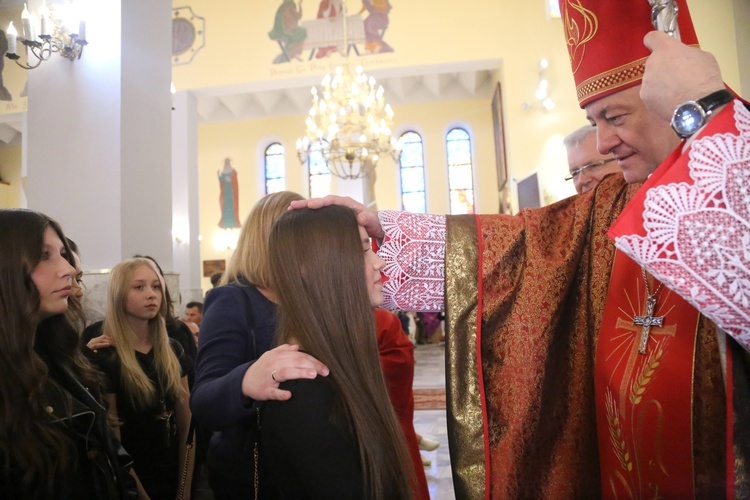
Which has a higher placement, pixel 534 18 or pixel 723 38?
pixel 534 18

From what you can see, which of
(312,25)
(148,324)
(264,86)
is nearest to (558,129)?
(312,25)

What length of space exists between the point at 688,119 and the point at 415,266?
809mm

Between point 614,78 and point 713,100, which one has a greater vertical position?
point 614,78

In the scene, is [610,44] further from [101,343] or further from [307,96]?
[307,96]

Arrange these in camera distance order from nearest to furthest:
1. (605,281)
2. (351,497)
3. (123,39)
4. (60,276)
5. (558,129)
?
(351,497) → (605,281) → (60,276) → (123,39) → (558,129)

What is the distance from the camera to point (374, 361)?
3.95 feet

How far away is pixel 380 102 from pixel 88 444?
8.08 m

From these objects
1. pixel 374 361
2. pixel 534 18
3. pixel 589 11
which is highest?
pixel 534 18

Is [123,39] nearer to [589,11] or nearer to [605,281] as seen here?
[589,11]

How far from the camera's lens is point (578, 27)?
157 centimetres

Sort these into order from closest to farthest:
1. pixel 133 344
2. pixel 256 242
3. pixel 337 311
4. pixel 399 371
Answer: pixel 337 311, pixel 256 242, pixel 399 371, pixel 133 344

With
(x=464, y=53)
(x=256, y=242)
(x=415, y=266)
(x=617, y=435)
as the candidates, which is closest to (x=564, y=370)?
(x=617, y=435)

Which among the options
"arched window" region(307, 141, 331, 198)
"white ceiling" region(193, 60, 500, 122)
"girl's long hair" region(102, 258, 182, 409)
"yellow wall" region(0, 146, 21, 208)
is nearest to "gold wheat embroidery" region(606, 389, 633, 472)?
"girl's long hair" region(102, 258, 182, 409)

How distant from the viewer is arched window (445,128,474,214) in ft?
53.4
